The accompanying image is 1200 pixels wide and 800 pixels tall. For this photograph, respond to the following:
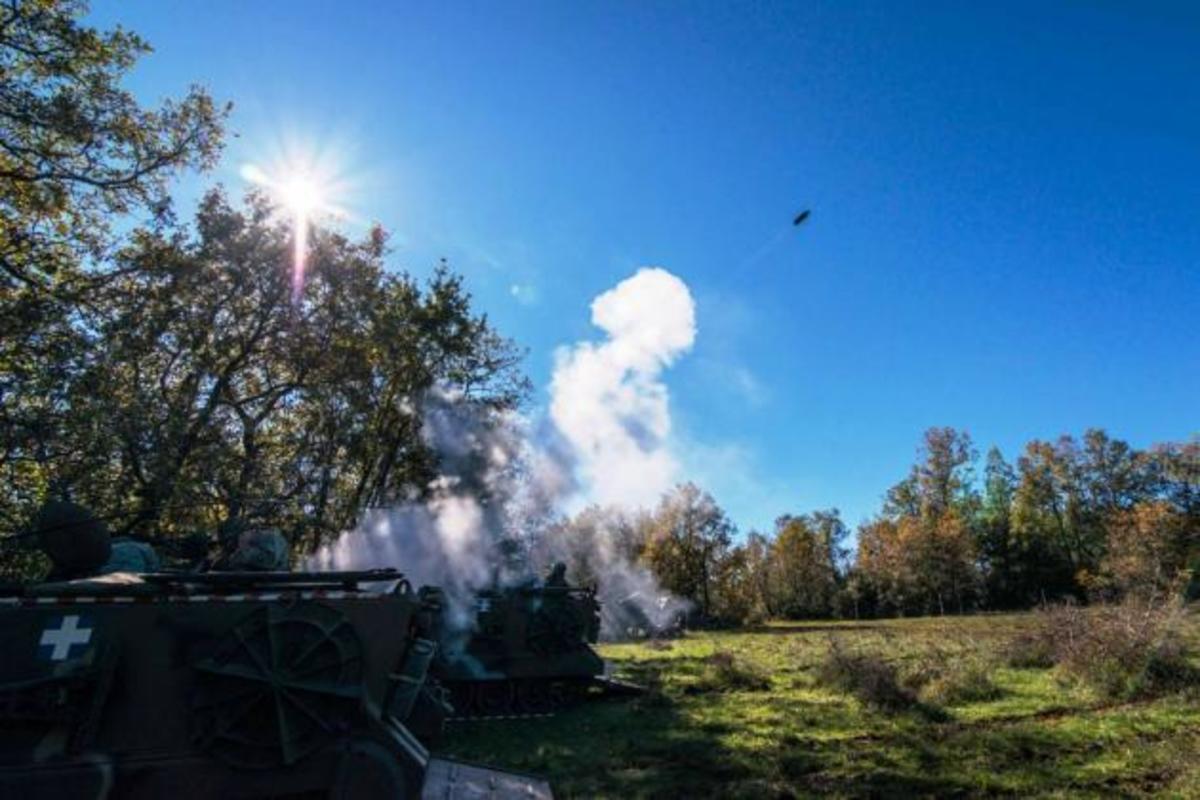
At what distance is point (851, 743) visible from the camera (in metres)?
10.8

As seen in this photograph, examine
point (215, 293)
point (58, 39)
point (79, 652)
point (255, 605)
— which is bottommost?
point (79, 652)

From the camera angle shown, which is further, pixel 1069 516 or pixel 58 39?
pixel 1069 516

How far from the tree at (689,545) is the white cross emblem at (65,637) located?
57.5m

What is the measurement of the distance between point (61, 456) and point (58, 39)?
8275 mm

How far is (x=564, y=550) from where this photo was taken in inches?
1924

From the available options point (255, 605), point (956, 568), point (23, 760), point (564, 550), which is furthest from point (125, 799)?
point (956, 568)

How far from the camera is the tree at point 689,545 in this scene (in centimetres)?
6150

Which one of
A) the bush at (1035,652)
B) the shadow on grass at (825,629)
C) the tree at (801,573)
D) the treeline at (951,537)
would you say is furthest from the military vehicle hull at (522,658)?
the tree at (801,573)

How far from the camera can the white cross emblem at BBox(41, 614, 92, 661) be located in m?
5.25

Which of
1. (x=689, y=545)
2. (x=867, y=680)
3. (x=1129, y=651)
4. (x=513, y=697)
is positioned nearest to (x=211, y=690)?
(x=513, y=697)

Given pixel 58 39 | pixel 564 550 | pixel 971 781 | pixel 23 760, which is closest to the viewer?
pixel 23 760

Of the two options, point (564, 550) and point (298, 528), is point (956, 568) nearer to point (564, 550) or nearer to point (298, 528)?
point (564, 550)

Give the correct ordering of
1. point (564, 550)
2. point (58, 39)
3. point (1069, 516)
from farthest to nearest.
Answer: point (1069, 516) < point (564, 550) < point (58, 39)

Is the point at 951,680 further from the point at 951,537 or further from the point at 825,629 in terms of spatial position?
the point at 951,537
